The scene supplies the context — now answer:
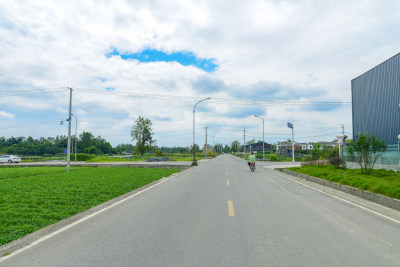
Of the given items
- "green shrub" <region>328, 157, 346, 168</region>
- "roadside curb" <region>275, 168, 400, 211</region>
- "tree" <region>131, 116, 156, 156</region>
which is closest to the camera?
"roadside curb" <region>275, 168, 400, 211</region>

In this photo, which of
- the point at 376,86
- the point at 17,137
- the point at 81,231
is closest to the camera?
the point at 81,231

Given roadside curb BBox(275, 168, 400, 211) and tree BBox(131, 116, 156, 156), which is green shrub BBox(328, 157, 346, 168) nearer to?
roadside curb BBox(275, 168, 400, 211)

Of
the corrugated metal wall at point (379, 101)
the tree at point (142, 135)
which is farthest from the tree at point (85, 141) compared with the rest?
the corrugated metal wall at point (379, 101)

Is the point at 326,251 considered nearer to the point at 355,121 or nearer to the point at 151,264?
the point at 151,264

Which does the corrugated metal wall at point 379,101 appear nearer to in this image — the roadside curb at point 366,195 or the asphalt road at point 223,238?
the roadside curb at point 366,195

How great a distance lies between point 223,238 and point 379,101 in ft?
75.1

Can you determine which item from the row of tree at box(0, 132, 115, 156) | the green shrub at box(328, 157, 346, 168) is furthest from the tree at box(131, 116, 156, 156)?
the green shrub at box(328, 157, 346, 168)

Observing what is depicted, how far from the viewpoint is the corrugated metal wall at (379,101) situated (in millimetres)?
19516

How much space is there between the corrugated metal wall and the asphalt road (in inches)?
646

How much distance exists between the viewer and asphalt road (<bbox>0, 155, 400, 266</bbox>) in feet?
12.4

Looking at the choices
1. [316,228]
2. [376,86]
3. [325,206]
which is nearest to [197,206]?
[316,228]

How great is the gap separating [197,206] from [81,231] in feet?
10.8

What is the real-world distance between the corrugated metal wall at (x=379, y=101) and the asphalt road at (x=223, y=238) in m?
16.4

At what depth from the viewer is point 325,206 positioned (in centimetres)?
783
